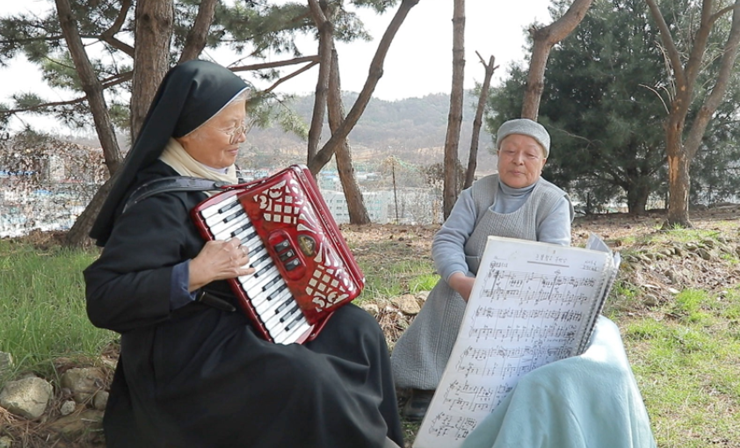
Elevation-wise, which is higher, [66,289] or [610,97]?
[610,97]

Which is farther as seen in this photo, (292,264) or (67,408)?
(67,408)

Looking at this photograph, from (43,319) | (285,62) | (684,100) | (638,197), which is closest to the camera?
(43,319)

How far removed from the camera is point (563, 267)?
194cm

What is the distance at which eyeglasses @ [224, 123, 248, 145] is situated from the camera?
2053mm

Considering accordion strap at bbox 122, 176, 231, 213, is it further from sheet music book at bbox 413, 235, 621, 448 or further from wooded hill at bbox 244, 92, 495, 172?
wooded hill at bbox 244, 92, 495, 172

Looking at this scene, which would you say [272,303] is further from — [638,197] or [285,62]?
[638,197]

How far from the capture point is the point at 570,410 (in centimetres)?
177

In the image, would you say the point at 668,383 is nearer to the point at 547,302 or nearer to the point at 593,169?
the point at 547,302

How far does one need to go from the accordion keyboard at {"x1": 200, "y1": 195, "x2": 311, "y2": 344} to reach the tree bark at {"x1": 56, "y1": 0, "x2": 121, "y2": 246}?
5.01m

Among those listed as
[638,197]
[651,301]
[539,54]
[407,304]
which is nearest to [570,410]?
[407,304]

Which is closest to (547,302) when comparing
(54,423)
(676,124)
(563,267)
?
(563,267)

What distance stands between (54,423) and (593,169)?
13.1 m

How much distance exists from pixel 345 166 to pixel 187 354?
9.43m

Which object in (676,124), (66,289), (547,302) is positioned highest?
(676,124)
